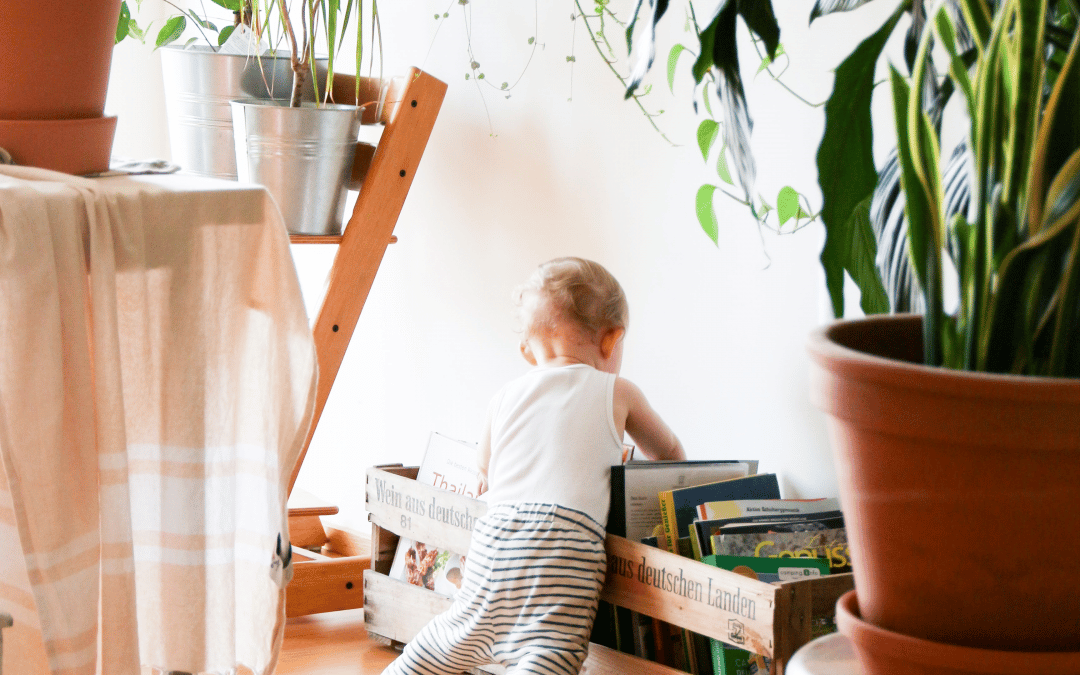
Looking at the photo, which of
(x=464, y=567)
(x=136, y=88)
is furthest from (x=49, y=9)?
(x=136, y=88)

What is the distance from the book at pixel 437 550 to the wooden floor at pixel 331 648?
0.47 feet

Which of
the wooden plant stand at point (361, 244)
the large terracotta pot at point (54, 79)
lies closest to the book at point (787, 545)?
the wooden plant stand at point (361, 244)

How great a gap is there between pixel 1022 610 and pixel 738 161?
35 cm

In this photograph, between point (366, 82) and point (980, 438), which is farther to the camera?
point (366, 82)

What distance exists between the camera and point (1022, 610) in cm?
50

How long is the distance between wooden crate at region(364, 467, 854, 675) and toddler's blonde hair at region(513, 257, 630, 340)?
30cm

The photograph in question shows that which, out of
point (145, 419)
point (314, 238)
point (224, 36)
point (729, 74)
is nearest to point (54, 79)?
point (145, 419)

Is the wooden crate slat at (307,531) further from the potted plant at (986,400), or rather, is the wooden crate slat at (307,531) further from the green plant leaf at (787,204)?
the potted plant at (986,400)

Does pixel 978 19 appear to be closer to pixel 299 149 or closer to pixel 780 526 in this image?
pixel 780 526

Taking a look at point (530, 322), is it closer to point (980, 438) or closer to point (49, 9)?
point (49, 9)

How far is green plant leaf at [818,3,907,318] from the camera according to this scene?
629 millimetres

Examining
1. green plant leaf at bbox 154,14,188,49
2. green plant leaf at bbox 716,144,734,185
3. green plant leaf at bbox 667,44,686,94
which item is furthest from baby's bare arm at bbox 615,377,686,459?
green plant leaf at bbox 154,14,188,49

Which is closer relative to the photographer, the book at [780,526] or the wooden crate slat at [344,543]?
the book at [780,526]

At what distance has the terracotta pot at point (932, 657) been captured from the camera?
0.50m
